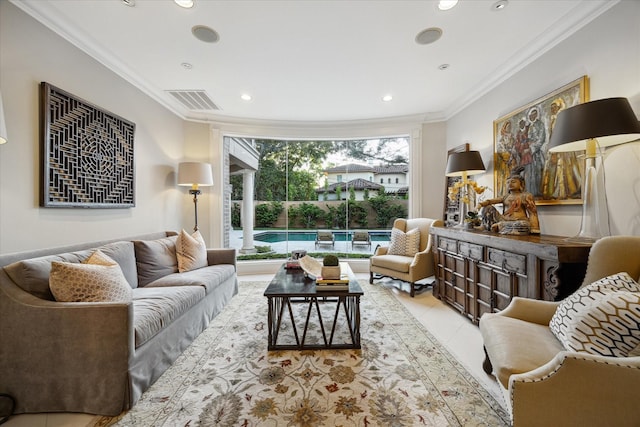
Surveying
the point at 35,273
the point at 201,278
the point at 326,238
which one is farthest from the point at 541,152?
the point at 35,273

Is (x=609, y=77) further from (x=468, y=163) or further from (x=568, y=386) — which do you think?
(x=568, y=386)

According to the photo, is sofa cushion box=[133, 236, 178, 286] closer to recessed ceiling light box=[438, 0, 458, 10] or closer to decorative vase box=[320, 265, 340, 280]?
decorative vase box=[320, 265, 340, 280]

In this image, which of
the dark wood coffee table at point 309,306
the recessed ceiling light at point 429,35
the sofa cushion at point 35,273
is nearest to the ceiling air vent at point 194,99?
the sofa cushion at point 35,273

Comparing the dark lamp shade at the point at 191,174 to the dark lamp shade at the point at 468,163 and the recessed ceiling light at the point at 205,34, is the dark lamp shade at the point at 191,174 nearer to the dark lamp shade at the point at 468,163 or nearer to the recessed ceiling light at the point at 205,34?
the recessed ceiling light at the point at 205,34

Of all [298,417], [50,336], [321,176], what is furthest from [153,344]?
[321,176]

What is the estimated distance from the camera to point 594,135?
5.19 ft

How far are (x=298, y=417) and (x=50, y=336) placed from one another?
1.49 meters

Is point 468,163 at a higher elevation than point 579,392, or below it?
higher

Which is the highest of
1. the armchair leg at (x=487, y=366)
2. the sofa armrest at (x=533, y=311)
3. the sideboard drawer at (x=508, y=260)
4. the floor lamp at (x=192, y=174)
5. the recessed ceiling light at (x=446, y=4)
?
the recessed ceiling light at (x=446, y=4)

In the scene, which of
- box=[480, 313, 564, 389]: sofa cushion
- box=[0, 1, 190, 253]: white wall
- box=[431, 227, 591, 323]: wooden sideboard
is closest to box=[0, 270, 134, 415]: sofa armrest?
box=[0, 1, 190, 253]: white wall

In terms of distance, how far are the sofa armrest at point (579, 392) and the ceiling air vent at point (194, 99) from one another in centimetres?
412

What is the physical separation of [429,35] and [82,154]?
3339 millimetres

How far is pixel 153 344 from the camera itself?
1.75 meters

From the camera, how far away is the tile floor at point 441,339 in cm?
143
